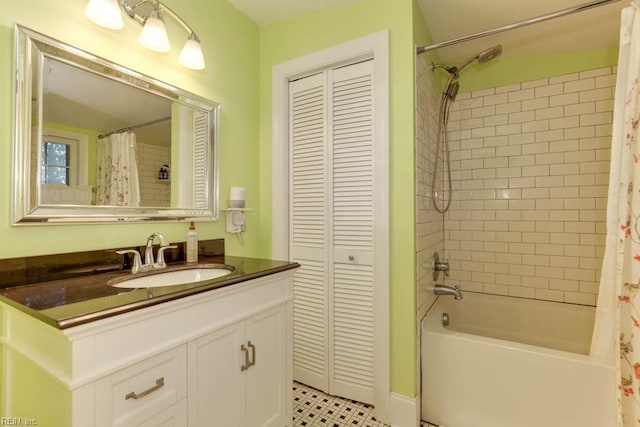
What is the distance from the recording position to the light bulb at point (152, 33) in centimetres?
134

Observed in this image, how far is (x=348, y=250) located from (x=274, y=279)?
604mm

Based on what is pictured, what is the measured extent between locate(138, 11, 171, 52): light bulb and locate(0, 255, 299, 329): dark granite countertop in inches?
40.4

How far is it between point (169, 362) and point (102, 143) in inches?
37.9

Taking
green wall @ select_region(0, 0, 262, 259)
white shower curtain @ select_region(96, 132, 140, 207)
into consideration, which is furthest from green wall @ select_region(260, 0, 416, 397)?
white shower curtain @ select_region(96, 132, 140, 207)

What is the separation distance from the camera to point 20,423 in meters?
0.95

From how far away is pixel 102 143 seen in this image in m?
1.29

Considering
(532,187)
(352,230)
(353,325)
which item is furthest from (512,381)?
(532,187)

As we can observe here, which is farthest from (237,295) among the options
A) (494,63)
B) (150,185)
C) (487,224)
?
(494,63)

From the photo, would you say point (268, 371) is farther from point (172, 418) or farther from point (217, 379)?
point (172, 418)

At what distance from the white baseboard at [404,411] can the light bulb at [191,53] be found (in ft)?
6.77

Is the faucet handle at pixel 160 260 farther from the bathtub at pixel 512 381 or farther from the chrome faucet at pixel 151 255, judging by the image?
the bathtub at pixel 512 381

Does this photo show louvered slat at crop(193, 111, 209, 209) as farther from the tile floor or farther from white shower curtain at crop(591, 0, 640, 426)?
white shower curtain at crop(591, 0, 640, 426)

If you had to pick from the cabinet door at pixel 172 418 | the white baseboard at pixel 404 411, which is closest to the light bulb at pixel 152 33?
the cabinet door at pixel 172 418

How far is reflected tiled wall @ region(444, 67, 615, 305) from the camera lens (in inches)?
83.8
